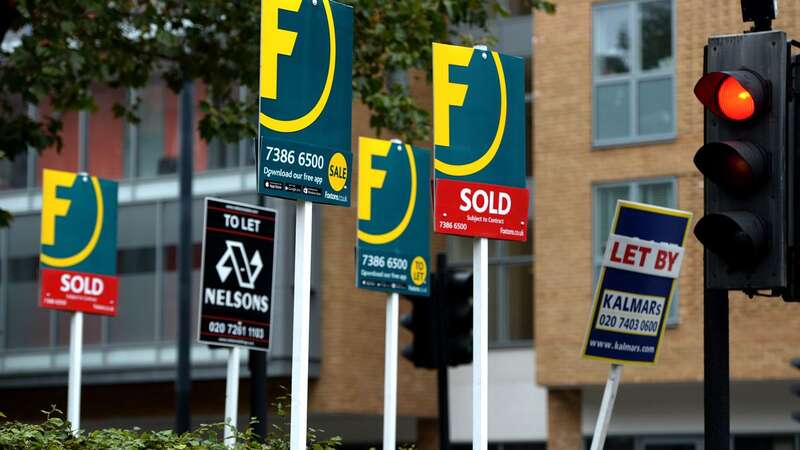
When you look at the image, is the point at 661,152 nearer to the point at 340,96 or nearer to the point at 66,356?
the point at 66,356

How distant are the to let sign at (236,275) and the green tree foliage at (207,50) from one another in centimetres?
549

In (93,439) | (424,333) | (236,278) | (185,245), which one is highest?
(185,245)

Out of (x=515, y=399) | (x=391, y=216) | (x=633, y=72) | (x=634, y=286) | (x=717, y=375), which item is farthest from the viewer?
(x=515, y=399)

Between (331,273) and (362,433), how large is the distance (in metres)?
4.40

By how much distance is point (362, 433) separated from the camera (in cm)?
3609

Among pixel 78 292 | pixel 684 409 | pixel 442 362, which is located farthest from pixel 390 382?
pixel 684 409

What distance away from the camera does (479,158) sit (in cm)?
1055

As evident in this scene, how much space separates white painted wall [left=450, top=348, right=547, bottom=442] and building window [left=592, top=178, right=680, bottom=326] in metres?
3.57

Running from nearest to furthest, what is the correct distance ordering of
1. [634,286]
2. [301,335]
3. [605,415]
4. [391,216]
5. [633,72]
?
[301,335] → [605,415] → [634,286] → [391,216] → [633,72]

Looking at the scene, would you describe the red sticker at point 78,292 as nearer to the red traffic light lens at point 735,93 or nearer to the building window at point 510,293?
the red traffic light lens at point 735,93

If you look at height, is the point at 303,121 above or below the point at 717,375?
above

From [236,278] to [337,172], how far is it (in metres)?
4.89

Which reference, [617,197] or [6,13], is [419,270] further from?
[617,197]

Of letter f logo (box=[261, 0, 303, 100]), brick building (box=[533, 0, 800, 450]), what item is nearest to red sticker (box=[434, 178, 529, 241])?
letter f logo (box=[261, 0, 303, 100])
